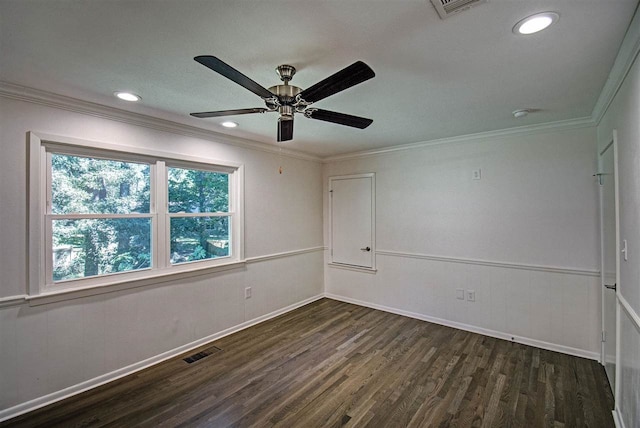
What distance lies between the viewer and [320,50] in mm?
1690

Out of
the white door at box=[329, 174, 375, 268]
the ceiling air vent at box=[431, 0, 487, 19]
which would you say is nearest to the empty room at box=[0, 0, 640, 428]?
the ceiling air vent at box=[431, 0, 487, 19]

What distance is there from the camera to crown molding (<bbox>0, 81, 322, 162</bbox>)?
2.13 m

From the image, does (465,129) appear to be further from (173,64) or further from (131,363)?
(131,363)

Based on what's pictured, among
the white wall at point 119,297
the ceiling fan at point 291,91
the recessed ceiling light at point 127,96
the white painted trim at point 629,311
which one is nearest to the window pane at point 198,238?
the white wall at point 119,297

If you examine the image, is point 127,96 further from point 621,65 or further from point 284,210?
point 621,65

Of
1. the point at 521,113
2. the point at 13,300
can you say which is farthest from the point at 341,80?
the point at 13,300

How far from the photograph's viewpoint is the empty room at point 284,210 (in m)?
1.57

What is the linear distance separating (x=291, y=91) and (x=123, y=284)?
2270 mm

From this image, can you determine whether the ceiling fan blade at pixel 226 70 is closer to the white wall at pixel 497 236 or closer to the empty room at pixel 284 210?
the empty room at pixel 284 210

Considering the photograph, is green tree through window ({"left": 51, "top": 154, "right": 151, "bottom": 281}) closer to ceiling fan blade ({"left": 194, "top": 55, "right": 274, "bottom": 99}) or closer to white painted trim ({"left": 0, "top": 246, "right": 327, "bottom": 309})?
white painted trim ({"left": 0, "top": 246, "right": 327, "bottom": 309})

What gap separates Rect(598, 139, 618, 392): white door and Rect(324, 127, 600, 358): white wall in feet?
0.71

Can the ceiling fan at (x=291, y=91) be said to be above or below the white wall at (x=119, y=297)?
above

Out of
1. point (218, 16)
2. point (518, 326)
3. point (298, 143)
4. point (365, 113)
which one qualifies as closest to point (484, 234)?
point (518, 326)

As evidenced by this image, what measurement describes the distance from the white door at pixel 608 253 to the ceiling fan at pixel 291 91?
206cm
